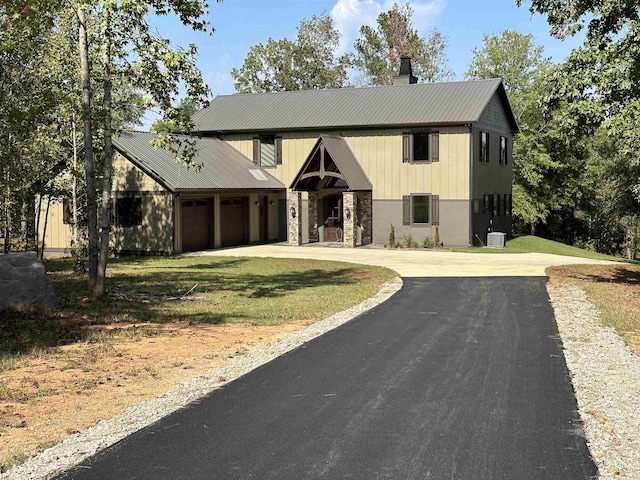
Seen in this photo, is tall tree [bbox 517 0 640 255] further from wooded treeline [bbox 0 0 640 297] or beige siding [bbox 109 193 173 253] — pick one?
beige siding [bbox 109 193 173 253]

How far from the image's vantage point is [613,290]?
64.3 feet

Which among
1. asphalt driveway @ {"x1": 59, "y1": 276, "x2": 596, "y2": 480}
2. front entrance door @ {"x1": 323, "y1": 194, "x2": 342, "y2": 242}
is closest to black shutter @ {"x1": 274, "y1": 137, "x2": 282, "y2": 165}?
front entrance door @ {"x1": 323, "y1": 194, "x2": 342, "y2": 242}

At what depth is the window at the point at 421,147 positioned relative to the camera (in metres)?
34.6

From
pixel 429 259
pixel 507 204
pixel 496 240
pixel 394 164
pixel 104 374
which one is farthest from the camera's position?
pixel 507 204

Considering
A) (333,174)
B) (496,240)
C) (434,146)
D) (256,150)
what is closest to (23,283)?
(333,174)

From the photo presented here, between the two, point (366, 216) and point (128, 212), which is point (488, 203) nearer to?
point (366, 216)

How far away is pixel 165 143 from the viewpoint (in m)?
16.6

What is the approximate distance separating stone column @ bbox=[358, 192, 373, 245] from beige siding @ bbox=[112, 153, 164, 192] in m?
11.0

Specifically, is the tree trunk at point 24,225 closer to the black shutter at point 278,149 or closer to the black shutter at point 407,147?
the black shutter at point 278,149

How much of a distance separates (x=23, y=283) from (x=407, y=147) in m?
23.3

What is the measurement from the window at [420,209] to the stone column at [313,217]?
4.95 m

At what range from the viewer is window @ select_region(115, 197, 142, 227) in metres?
31.9

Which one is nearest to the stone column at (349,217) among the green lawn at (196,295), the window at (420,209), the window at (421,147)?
the window at (420,209)

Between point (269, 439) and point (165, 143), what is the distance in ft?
36.2
